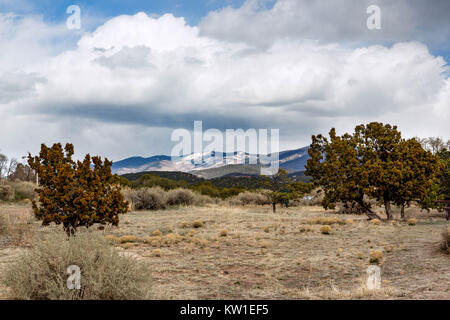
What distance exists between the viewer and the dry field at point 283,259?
24.4ft

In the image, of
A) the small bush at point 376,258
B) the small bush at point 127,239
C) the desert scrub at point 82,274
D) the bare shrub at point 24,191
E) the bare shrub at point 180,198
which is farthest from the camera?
the bare shrub at point 24,191

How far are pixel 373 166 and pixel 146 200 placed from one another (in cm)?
1593

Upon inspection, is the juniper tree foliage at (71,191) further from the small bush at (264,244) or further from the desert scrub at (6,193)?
the desert scrub at (6,193)

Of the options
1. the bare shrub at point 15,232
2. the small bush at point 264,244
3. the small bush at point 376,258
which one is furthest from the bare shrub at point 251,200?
the small bush at point 376,258

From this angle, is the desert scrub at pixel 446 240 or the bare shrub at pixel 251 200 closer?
the desert scrub at pixel 446 240

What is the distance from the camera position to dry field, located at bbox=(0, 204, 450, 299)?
24.4ft

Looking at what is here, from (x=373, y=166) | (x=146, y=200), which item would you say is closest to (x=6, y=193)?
(x=146, y=200)

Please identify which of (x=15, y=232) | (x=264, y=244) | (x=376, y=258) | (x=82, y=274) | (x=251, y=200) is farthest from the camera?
(x=251, y=200)

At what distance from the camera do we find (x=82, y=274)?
6547mm

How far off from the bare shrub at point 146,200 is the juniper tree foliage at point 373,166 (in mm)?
12394

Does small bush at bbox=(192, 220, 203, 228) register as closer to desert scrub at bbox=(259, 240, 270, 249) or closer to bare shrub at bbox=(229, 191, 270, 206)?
desert scrub at bbox=(259, 240, 270, 249)

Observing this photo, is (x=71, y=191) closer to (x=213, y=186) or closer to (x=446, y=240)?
(x=446, y=240)

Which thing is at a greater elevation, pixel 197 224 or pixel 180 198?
pixel 180 198
